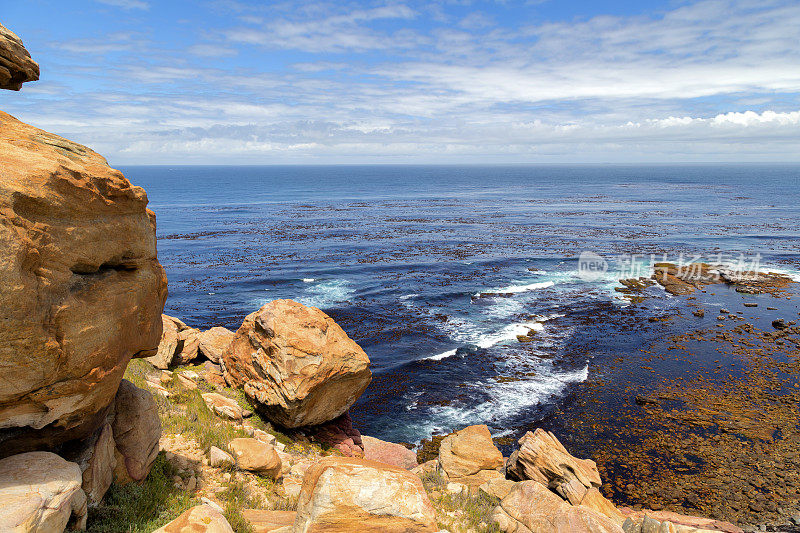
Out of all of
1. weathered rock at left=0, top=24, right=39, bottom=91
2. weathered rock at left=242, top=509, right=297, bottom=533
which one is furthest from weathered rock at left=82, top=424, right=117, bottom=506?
weathered rock at left=0, top=24, right=39, bottom=91

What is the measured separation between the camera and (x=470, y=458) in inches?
766

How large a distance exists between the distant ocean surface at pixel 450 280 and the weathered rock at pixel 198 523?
18.1m

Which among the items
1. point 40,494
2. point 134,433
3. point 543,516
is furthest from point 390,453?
point 40,494

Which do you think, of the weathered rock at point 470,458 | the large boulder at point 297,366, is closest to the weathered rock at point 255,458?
the large boulder at point 297,366

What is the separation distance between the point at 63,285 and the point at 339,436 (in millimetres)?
13495

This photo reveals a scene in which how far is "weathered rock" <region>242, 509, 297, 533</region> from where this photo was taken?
10039 millimetres

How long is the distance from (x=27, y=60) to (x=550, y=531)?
1660 cm

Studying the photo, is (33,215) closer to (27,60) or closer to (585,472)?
(27,60)

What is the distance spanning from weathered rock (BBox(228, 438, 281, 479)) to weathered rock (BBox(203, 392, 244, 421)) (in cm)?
312

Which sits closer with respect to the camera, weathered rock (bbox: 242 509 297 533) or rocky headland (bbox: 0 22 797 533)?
rocky headland (bbox: 0 22 797 533)

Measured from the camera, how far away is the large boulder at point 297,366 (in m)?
17.4

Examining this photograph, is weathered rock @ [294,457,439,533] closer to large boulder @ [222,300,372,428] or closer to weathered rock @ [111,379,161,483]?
weathered rock @ [111,379,161,483]

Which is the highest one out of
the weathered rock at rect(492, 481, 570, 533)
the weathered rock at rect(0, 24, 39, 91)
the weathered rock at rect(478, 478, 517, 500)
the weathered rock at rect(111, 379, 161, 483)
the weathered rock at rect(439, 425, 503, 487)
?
the weathered rock at rect(0, 24, 39, 91)

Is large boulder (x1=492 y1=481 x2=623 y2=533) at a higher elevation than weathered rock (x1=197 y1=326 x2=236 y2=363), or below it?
below
